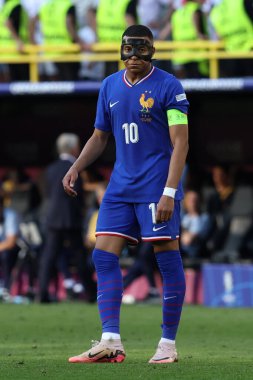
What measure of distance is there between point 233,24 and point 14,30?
132 inches

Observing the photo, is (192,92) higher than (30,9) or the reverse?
the reverse

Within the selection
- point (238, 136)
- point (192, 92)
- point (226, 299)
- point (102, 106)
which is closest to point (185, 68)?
point (192, 92)

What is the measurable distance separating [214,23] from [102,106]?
9.09m

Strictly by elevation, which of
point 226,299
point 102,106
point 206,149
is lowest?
point 226,299

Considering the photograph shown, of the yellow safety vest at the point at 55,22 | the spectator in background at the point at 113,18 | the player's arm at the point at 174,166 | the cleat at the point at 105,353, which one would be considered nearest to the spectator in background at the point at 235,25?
the spectator in background at the point at 113,18

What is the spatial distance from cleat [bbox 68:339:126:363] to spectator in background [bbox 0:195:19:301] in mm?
8794

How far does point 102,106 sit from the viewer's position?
25.3 feet

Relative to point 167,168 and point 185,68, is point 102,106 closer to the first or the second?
point 167,168

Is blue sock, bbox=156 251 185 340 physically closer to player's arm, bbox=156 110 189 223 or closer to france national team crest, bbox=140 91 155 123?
player's arm, bbox=156 110 189 223

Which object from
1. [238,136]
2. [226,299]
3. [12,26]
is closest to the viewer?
[226,299]

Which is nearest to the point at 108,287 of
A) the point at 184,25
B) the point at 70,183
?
the point at 70,183

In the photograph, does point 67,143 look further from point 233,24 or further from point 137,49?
point 137,49

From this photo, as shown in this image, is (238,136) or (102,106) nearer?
(102,106)

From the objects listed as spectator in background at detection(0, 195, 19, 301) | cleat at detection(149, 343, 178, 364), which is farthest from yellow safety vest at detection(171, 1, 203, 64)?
cleat at detection(149, 343, 178, 364)
